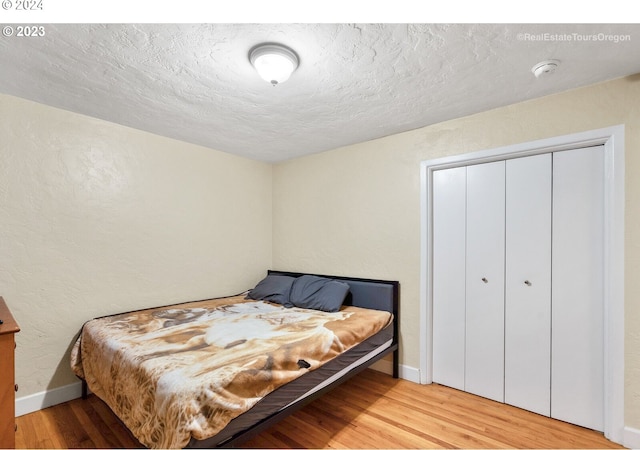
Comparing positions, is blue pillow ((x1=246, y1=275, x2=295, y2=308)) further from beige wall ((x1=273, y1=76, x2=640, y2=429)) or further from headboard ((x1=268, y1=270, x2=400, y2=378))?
headboard ((x1=268, y1=270, x2=400, y2=378))

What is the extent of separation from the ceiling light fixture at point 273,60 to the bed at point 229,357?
154cm

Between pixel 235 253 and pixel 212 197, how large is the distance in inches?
27.7

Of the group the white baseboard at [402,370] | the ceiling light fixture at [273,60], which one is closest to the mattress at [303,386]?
the white baseboard at [402,370]

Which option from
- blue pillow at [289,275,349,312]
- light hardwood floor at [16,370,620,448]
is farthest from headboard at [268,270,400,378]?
light hardwood floor at [16,370,620,448]

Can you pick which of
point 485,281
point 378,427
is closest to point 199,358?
point 378,427

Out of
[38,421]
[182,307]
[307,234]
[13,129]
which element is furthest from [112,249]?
[307,234]

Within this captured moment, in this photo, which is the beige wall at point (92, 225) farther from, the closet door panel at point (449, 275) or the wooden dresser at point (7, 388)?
the closet door panel at point (449, 275)

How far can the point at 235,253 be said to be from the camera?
357 cm

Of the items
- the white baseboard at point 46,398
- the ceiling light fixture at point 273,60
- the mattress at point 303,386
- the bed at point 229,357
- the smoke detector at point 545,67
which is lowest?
the white baseboard at point 46,398

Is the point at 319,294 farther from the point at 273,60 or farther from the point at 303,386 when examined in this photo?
the point at 273,60

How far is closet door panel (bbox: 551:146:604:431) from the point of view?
201 centimetres

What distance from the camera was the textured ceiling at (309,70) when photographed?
1492mm

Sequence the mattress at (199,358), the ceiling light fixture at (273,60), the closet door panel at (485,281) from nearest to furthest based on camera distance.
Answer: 1. the mattress at (199,358)
2. the ceiling light fixture at (273,60)
3. the closet door panel at (485,281)

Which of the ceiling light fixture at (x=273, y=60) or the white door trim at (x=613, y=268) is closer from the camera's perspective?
the ceiling light fixture at (x=273, y=60)
